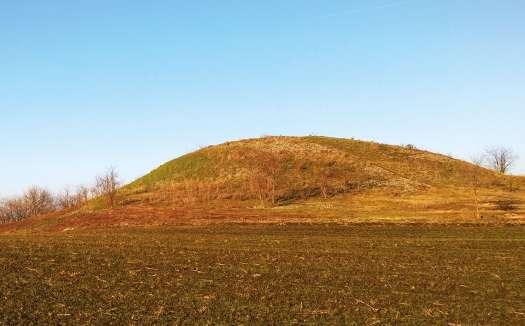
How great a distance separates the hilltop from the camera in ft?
237

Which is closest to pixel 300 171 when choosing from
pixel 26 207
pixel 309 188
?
pixel 309 188

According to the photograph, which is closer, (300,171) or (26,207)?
(300,171)

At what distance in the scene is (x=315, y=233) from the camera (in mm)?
49969

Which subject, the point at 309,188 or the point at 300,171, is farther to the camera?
the point at 300,171

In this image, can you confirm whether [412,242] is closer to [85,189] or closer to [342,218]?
[342,218]

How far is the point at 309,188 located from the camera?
102750 mm

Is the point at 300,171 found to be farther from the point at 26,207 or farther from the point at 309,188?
the point at 26,207

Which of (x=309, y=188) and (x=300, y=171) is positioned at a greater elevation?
(x=300, y=171)

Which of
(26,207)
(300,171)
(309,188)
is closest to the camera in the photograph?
(309,188)

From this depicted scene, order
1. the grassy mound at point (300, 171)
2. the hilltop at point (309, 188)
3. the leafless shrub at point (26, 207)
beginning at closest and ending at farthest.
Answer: the hilltop at point (309, 188), the grassy mound at point (300, 171), the leafless shrub at point (26, 207)

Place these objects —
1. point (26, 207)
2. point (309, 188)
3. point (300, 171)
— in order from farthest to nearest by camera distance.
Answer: point (26, 207), point (300, 171), point (309, 188)

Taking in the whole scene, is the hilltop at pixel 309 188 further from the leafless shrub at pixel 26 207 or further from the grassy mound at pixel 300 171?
the leafless shrub at pixel 26 207

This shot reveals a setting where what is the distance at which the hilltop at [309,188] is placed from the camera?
7231cm

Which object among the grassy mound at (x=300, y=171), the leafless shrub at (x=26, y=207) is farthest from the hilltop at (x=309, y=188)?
the leafless shrub at (x=26, y=207)
